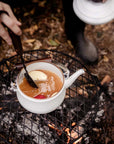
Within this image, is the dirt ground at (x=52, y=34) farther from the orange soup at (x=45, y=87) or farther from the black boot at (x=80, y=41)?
the orange soup at (x=45, y=87)

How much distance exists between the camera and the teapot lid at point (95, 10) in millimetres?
1176

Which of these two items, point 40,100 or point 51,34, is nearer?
point 40,100

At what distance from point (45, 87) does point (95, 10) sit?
60cm

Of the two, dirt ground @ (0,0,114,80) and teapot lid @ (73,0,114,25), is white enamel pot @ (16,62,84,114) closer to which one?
teapot lid @ (73,0,114,25)

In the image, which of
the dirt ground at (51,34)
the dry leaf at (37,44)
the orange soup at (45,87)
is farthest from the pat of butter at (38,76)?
the dry leaf at (37,44)

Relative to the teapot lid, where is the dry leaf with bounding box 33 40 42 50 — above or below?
below

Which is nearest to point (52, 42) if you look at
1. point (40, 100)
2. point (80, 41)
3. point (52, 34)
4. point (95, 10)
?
point (52, 34)

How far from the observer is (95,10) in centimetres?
118

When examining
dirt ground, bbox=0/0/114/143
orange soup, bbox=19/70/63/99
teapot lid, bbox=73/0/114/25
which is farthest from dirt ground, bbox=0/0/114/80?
orange soup, bbox=19/70/63/99

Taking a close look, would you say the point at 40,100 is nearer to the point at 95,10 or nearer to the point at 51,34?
the point at 95,10

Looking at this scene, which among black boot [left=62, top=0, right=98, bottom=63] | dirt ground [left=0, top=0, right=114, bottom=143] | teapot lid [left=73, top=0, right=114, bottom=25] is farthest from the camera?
Answer: dirt ground [left=0, top=0, right=114, bottom=143]

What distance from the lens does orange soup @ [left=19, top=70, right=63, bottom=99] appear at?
0.97m

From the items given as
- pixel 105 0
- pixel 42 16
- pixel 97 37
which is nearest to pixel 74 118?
pixel 105 0

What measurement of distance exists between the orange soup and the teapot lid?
458 millimetres
